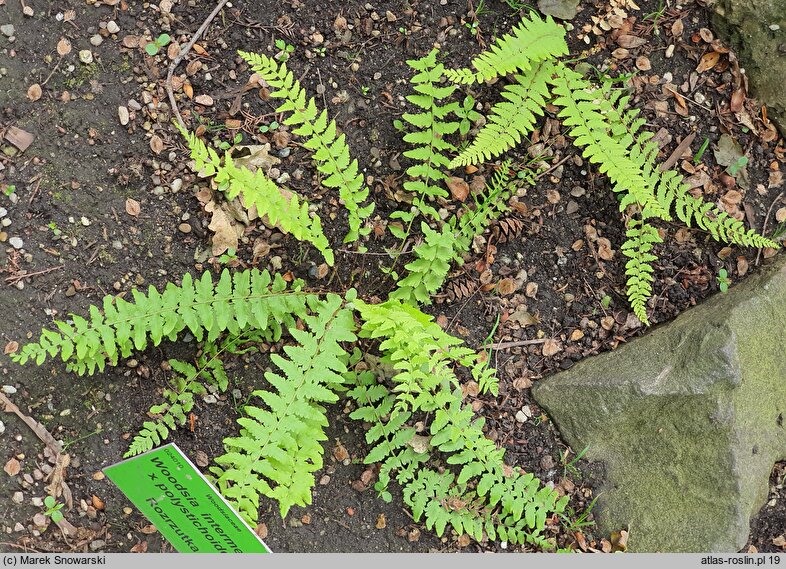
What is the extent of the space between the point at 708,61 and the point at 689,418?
2.12 metres

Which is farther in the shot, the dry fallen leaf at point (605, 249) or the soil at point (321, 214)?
the dry fallen leaf at point (605, 249)

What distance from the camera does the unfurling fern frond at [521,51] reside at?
12.1 ft

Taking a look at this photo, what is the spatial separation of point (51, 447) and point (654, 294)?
3494 mm

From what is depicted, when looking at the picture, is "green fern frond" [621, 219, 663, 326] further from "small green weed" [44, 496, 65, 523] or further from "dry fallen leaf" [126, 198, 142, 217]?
"small green weed" [44, 496, 65, 523]

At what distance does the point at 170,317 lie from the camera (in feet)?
11.5

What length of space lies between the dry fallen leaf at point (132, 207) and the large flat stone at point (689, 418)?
2462 mm

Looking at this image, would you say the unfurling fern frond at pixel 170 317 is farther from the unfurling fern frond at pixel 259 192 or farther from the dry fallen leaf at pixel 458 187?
the dry fallen leaf at pixel 458 187

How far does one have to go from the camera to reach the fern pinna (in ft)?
12.2

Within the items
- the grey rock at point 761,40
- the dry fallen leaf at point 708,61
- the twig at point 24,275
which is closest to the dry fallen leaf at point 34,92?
the twig at point 24,275

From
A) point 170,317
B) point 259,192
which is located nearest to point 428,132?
point 259,192

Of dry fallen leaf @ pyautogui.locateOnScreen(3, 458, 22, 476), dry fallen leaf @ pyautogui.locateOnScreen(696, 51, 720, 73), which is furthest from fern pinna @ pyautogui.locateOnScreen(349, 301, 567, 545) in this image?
dry fallen leaf @ pyautogui.locateOnScreen(696, 51, 720, 73)

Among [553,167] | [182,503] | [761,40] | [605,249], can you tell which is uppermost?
[761,40]

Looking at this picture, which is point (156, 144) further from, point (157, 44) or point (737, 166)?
point (737, 166)

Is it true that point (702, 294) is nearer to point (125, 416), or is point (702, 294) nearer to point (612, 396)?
point (612, 396)
